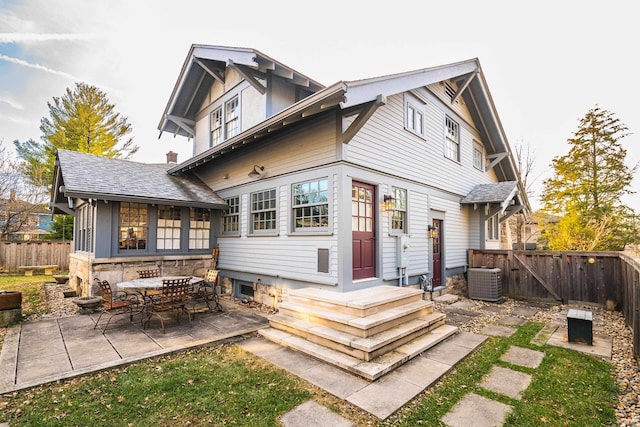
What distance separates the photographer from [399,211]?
7.49 meters

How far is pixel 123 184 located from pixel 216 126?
3.56 metres

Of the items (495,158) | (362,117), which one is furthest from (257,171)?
(495,158)

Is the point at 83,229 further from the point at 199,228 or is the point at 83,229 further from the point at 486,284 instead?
the point at 486,284

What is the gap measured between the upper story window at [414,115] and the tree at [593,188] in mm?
9902

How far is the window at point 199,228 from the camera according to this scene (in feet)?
30.4

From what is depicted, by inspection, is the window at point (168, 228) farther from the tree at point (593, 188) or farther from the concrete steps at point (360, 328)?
the tree at point (593, 188)

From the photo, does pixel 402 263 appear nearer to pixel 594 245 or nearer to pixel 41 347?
pixel 41 347

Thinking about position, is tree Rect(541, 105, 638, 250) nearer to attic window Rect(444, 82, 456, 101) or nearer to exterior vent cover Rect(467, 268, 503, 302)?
exterior vent cover Rect(467, 268, 503, 302)

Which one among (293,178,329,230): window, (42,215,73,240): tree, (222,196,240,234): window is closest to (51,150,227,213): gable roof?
(222,196,240,234): window

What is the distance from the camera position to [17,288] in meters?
9.98

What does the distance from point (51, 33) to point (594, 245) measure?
1015 inches

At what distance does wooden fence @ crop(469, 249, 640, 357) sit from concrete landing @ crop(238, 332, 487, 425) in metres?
Answer: 5.00

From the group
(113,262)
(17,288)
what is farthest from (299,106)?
(17,288)

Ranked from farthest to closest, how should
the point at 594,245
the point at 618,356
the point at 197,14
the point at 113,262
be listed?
the point at 594,245 < the point at 197,14 < the point at 113,262 < the point at 618,356
